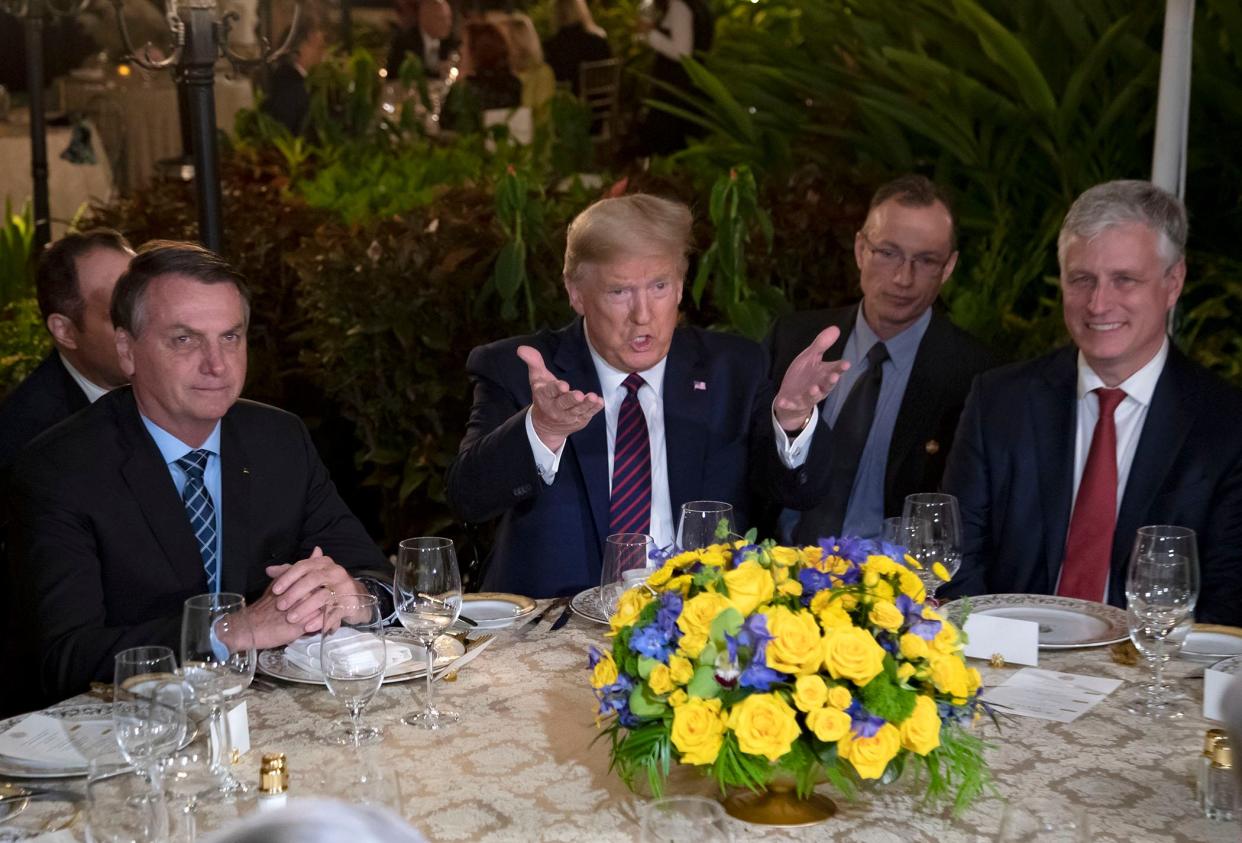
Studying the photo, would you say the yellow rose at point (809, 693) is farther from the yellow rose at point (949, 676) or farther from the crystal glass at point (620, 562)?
the crystal glass at point (620, 562)

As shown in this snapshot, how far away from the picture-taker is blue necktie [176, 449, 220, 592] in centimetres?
255

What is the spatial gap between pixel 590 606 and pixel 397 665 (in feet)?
1.33

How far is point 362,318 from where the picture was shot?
13.8 ft

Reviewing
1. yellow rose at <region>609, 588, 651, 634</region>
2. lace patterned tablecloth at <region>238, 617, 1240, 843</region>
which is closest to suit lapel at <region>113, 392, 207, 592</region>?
lace patterned tablecloth at <region>238, 617, 1240, 843</region>

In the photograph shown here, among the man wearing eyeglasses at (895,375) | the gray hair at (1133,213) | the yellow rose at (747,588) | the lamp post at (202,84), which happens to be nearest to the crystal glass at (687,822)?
the yellow rose at (747,588)

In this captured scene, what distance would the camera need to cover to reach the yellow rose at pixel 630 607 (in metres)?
1.69

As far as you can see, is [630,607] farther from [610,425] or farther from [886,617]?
[610,425]

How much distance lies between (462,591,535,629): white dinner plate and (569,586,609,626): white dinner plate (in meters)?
0.08

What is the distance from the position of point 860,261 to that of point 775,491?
1013 millimetres

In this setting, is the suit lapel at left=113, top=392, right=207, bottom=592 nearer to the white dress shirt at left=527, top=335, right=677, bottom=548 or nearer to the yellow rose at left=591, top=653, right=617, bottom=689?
the white dress shirt at left=527, top=335, right=677, bottom=548

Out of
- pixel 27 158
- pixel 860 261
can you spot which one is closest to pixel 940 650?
pixel 860 261

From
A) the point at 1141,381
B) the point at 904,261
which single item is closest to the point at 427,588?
the point at 1141,381

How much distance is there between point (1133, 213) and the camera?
2854 millimetres

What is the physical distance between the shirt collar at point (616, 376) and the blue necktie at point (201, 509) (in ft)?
2.70
